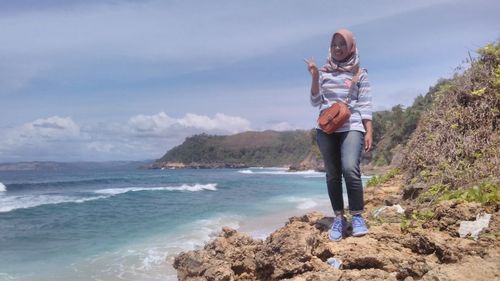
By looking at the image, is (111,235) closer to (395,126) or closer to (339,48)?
(339,48)

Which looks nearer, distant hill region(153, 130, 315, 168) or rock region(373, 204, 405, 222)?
rock region(373, 204, 405, 222)

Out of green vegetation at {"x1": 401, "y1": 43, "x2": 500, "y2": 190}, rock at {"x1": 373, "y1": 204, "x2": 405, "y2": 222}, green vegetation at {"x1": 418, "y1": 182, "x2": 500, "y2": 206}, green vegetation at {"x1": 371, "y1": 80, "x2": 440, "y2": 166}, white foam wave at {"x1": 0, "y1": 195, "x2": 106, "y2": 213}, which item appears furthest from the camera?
green vegetation at {"x1": 371, "y1": 80, "x2": 440, "y2": 166}

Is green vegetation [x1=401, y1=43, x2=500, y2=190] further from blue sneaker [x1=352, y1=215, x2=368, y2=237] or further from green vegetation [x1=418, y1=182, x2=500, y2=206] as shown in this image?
blue sneaker [x1=352, y1=215, x2=368, y2=237]

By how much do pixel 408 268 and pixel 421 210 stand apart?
1.39 meters

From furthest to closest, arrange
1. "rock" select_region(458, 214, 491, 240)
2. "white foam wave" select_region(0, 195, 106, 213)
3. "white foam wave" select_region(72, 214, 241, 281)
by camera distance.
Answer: "white foam wave" select_region(0, 195, 106, 213)
"white foam wave" select_region(72, 214, 241, 281)
"rock" select_region(458, 214, 491, 240)

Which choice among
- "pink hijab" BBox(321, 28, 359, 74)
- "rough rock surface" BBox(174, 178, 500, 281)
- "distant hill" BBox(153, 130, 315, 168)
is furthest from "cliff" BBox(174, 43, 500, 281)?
"distant hill" BBox(153, 130, 315, 168)

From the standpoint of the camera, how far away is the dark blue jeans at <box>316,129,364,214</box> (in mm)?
3840

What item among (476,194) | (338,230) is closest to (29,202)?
(338,230)

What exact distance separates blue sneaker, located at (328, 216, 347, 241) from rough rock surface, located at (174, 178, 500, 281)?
6 centimetres

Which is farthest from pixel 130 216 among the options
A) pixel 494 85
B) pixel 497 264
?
pixel 497 264

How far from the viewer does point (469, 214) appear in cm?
347

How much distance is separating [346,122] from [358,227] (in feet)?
2.91

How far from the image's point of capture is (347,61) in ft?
13.3

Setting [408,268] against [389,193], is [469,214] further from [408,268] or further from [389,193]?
[389,193]
